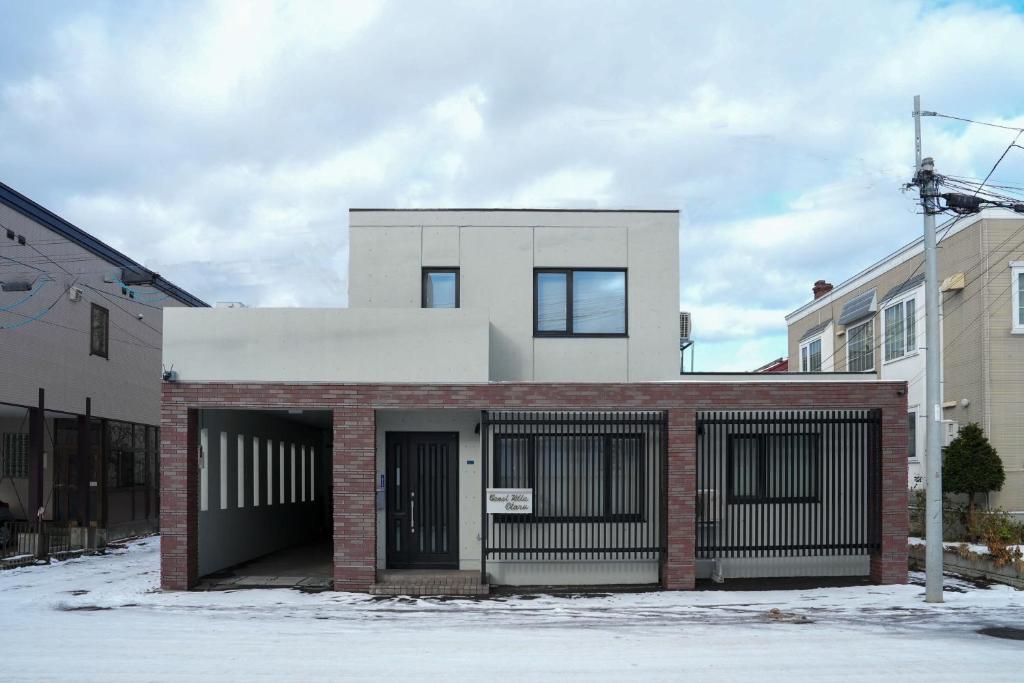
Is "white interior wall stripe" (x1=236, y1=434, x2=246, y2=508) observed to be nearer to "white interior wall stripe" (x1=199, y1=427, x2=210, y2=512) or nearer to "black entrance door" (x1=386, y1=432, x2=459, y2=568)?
"white interior wall stripe" (x1=199, y1=427, x2=210, y2=512)

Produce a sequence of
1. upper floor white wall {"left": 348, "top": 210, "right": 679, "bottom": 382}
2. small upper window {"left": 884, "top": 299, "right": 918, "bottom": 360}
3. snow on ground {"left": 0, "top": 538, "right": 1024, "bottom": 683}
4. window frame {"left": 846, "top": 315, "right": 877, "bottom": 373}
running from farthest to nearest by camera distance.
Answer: window frame {"left": 846, "top": 315, "right": 877, "bottom": 373} < small upper window {"left": 884, "top": 299, "right": 918, "bottom": 360} < upper floor white wall {"left": 348, "top": 210, "right": 679, "bottom": 382} < snow on ground {"left": 0, "top": 538, "right": 1024, "bottom": 683}

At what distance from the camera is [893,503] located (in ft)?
47.1

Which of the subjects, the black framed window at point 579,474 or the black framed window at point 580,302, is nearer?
the black framed window at point 579,474

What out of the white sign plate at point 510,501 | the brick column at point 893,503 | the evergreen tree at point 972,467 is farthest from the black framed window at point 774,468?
the evergreen tree at point 972,467

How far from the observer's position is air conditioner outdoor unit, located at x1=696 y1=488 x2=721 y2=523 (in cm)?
1453

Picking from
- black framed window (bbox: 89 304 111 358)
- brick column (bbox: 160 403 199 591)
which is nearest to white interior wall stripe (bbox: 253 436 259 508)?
brick column (bbox: 160 403 199 591)

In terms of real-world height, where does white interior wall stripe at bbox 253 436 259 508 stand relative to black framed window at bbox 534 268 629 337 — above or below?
below

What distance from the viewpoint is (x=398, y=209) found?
16188mm

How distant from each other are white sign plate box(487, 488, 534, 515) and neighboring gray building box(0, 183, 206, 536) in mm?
11701

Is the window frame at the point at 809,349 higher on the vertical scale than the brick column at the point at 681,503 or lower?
higher

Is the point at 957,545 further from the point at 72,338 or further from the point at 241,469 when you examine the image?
the point at 72,338

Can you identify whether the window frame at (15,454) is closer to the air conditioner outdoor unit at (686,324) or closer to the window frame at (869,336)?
the air conditioner outdoor unit at (686,324)

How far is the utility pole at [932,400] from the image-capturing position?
506 inches

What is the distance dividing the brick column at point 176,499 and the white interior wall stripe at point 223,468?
1920 millimetres
